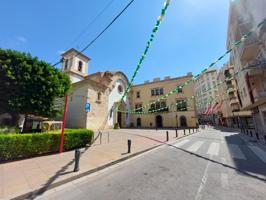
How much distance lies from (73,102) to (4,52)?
12.6 m

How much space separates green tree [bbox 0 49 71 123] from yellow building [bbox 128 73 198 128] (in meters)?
24.5

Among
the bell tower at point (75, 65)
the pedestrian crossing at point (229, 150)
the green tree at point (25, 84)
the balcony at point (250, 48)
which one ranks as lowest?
the pedestrian crossing at point (229, 150)

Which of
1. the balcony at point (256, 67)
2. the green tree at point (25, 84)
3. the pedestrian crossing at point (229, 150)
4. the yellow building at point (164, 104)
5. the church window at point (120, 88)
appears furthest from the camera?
the church window at point (120, 88)

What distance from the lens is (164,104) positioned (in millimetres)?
31719

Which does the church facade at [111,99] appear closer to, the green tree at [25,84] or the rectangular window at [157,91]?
the rectangular window at [157,91]

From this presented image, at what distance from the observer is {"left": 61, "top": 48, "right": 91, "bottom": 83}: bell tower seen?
26.1 m

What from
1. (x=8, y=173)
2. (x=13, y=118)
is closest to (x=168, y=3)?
(x=8, y=173)

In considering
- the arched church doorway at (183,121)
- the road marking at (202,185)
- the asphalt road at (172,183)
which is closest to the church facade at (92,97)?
the asphalt road at (172,183)

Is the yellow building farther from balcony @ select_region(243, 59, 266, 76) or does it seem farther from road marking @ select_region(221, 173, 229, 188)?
road marking @ select_region(221, 173, 229, 188)

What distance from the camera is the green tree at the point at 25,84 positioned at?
9.60 meters

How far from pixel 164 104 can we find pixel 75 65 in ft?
71.1

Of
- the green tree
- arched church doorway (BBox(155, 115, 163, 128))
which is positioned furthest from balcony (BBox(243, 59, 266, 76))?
arched church doorway (BBox(155, 115, 163, 128))

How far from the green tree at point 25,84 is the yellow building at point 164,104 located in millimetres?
24535

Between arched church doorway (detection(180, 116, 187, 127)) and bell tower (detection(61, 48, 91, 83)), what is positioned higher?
bell tower (detection(61, 48, 91, 83))
